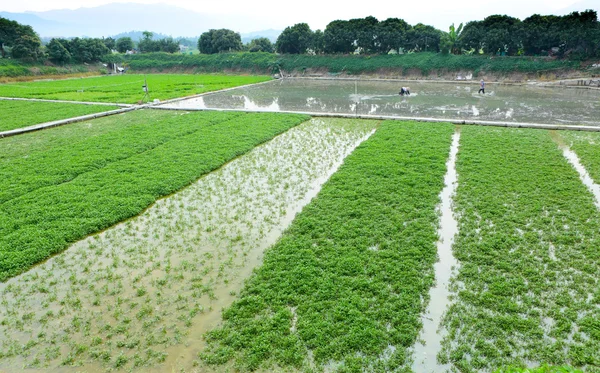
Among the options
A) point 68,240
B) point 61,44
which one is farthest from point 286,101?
point 61,44

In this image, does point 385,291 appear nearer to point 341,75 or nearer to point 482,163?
point 482,163

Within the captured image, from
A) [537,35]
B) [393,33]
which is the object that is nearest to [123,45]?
[393,33]

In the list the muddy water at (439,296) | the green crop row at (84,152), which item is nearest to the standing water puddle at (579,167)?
the muddy water at (439,296)

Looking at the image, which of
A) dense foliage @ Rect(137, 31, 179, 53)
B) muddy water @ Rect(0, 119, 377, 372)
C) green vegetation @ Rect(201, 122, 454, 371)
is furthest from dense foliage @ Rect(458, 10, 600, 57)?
dense foliage @ Rect(137, 31, 179, 53)

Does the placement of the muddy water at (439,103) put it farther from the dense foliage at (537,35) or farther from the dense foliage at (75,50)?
the dense foliage at (75,50)

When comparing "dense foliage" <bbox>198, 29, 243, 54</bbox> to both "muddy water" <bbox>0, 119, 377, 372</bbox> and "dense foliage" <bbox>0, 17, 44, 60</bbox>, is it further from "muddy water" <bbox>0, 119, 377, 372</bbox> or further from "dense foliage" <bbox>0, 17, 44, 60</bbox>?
"muddy water" <bbox>0, 119, 377, 372</bbox>

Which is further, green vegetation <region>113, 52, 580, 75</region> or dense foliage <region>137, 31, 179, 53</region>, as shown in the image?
dense foliage <region>137, 31, 179, 53</region>
